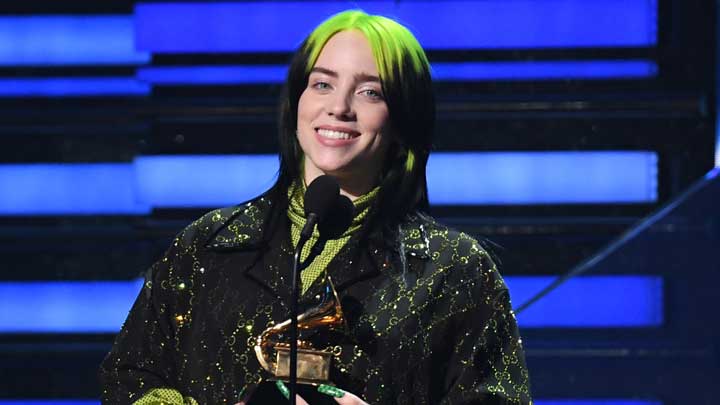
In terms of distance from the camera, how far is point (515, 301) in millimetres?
3236

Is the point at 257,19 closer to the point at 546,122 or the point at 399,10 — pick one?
the point at 399,10

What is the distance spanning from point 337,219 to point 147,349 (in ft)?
1.50

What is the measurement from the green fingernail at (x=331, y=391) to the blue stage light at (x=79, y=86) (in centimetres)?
178

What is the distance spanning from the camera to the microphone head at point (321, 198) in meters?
1.68

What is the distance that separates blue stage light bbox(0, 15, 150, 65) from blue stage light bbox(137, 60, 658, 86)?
98mm

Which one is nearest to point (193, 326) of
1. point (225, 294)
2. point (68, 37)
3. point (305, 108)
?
point (225, 294)

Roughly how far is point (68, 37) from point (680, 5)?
1.59m

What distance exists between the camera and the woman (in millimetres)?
1894

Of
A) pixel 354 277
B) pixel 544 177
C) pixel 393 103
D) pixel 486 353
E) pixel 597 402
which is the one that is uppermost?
pixel 393 103

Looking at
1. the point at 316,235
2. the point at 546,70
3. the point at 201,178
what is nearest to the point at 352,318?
the point at 316,235

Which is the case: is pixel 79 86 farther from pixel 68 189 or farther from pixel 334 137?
pixel 334 137

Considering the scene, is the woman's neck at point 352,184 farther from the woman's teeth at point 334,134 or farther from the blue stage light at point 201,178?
the blue stage light at point 201,178

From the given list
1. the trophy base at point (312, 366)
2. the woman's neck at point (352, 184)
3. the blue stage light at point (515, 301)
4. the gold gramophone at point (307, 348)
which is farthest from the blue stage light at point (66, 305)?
the trophy base at point (312, 366)

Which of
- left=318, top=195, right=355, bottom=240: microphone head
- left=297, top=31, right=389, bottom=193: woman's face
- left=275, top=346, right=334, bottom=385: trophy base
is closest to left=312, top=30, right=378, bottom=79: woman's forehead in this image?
left=297, top=31, right=389, bottom=193: woman's face
